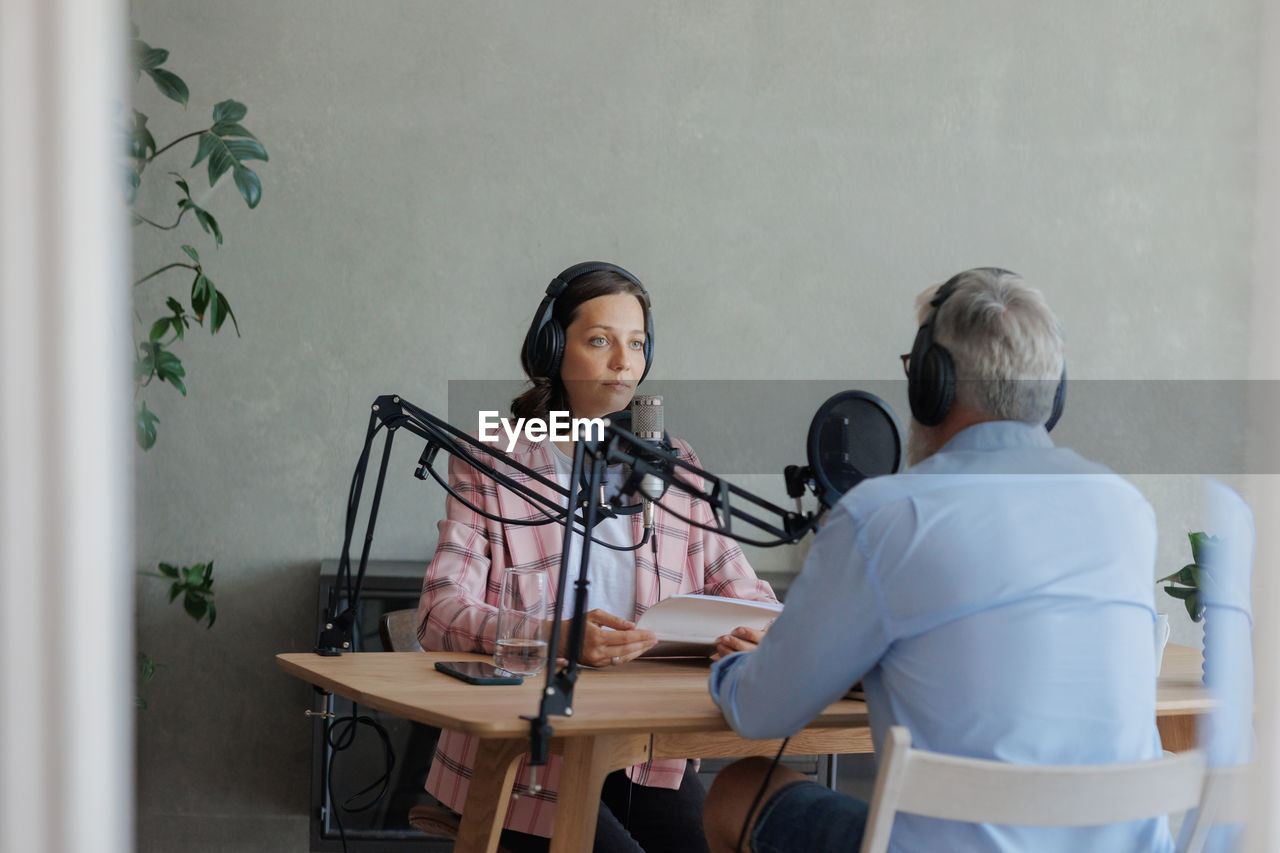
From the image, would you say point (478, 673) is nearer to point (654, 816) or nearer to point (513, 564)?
point (513, 564)

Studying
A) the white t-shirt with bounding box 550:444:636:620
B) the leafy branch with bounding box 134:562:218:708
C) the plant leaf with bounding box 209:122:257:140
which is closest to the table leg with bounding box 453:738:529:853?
the white t-shirt with bounding box 550:444:636:620

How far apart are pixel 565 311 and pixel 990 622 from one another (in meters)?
1.14

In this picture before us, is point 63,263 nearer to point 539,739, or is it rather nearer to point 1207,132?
point 539,739

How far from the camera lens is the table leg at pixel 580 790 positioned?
57.2 inches

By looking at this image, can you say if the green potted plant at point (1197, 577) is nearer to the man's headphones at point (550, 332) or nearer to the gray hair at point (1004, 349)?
the gray hair at point (1004, 349)

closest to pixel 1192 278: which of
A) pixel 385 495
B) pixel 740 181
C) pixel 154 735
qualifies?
pixel 740 181

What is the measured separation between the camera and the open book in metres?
1.63

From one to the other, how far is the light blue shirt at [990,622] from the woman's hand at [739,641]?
0.38 metres

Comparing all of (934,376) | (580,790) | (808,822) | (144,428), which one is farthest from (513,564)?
(144,428)

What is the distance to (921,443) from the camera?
1442 millimetres

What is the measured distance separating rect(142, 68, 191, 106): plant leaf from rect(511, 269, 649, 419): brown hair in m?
1.12

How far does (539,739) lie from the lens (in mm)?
1271

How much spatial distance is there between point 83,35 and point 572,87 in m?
2.46

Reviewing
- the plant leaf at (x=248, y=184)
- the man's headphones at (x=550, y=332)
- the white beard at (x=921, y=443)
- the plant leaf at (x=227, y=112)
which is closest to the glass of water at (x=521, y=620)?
the white beard at (x=921, y=443)
